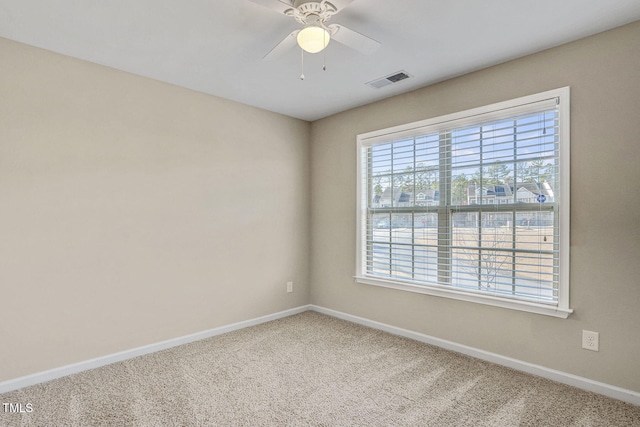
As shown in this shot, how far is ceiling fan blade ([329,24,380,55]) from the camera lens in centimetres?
187

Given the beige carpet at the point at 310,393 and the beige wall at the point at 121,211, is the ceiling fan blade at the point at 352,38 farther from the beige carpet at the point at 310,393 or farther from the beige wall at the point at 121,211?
the beige carpet at the point at 310,393

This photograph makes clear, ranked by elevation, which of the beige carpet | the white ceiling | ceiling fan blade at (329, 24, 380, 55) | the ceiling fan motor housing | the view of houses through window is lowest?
the beige carpet

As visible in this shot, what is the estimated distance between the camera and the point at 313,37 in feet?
5.77

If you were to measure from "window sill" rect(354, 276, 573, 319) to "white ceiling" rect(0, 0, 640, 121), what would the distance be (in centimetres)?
190

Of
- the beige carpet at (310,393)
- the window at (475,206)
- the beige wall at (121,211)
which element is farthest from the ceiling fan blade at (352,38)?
the beige carpet at (310,393)

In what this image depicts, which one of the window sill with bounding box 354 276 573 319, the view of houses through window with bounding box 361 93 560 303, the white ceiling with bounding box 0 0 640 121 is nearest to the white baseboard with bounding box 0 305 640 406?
the window sill with bounding box 354 276 573 319

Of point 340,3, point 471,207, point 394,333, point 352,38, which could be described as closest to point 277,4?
point 340,3

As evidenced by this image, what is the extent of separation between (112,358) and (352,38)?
301 cm

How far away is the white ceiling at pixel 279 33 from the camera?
1987mm

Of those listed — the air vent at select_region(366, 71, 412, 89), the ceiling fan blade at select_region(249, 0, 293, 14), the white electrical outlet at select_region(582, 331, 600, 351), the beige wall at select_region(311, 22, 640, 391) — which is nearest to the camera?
the ceiling fan blade at select_region(249, 0, 293, 14)

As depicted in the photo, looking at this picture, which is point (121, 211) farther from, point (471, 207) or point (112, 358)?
point (471, 207)

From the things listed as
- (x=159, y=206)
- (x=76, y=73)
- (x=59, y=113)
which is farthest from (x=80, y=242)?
(x=76, y=73)

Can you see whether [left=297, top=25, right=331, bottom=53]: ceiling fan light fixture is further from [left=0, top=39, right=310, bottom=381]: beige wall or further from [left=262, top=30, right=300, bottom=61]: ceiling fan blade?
[left=0, top=39, right=310, bottom=381]: beige wall

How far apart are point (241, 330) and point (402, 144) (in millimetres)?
2567
